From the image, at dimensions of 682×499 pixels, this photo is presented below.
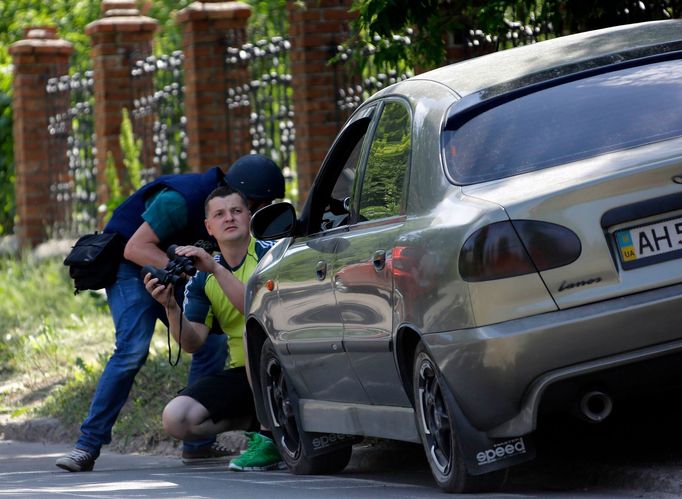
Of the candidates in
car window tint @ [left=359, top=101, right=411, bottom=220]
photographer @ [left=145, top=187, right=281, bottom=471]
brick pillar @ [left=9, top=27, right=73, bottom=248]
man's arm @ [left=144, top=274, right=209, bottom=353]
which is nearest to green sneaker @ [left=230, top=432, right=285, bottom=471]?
photographer @ [left=145, top=187, right=281, bottom=471]

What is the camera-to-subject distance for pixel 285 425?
26.4 feet

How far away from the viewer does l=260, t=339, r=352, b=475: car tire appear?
25.8ft

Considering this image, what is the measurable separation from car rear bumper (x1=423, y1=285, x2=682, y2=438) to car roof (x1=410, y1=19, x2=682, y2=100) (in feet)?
3.44

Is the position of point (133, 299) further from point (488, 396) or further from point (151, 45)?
point (151, 45)

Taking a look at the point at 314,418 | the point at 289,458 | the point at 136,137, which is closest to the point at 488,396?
the point at 314,418

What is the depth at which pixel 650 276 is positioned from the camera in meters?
5.66

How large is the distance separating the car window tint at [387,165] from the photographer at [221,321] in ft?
4.92

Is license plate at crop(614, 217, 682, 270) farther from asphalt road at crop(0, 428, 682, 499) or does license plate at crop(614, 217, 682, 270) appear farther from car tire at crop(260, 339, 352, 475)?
car tire at crop(260, 339, 352, 475)

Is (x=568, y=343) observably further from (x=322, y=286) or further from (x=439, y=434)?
(x=322, y=286)

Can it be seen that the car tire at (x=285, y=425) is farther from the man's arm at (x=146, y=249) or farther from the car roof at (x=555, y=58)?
the car roof at (x=555, y=58)

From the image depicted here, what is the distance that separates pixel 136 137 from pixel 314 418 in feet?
38.0

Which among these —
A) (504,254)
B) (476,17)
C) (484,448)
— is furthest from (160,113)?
(504,254)

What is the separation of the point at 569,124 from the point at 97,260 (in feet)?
12.0

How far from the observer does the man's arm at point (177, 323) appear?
8.23 meters
